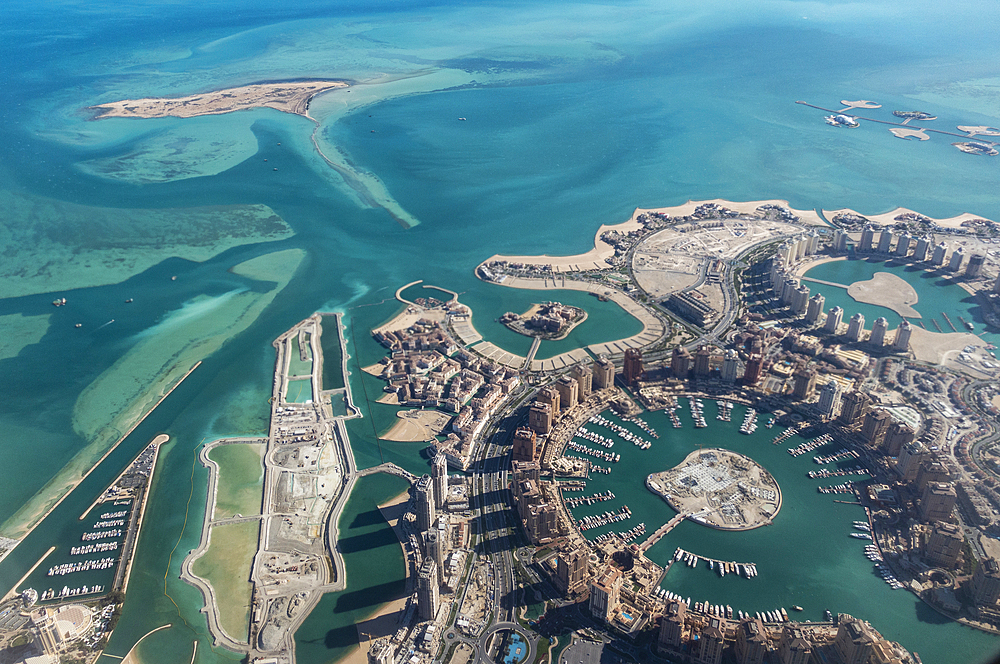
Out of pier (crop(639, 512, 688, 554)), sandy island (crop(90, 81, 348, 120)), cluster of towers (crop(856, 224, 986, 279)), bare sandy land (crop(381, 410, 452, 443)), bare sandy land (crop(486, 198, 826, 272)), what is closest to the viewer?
pier (crop(639, 512, 688, 554))

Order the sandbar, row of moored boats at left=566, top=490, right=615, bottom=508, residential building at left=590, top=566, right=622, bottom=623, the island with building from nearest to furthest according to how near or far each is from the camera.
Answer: the sandbar < residential building at left=590, top=566, right=622, bottom=623 < row of moored boats at left=566, top=490, right=615, bottom=508 < the island with building

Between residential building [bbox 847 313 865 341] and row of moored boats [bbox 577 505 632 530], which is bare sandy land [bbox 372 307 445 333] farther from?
residential building [bbox 847 313 865 341]

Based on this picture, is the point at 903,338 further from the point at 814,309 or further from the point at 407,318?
the point at 407,318

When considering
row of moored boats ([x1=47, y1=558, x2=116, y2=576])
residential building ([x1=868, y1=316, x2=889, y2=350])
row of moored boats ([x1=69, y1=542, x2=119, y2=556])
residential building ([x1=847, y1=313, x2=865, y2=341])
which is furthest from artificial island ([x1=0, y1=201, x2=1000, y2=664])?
row of moored boats ([x1=69, y1=542, x2=119, y2=556])

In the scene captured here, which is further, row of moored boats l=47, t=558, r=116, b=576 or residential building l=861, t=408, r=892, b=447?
residential building l=861, t=408, r=892, b=447

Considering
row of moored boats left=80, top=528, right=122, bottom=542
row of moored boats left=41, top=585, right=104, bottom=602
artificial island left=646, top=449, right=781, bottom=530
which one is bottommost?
artificial island left=646, top=449, right=781, bottom=530

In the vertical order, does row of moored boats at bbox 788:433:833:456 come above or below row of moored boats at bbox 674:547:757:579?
below

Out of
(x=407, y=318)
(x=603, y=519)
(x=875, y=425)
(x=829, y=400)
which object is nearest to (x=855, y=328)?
(x=829, y=400)
